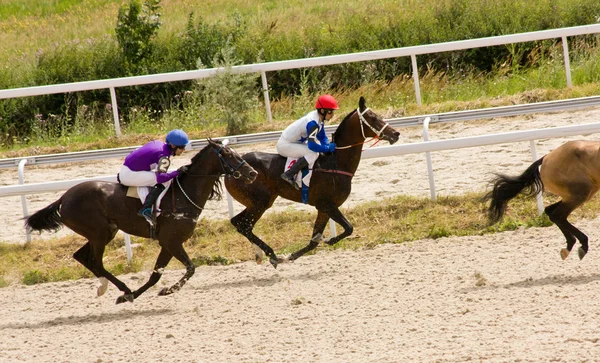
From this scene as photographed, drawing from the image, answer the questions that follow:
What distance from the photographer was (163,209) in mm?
8969

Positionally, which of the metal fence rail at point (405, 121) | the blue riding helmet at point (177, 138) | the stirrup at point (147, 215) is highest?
the blue riding helmet at point (177, 138)

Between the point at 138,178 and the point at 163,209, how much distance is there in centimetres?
39

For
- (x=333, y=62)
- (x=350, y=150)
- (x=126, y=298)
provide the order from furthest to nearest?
(x=333, y=62) < (x=350, y=150) < (x=126, y=298)

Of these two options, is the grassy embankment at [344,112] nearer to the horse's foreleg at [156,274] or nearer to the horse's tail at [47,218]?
the horse's tail at [47,218]

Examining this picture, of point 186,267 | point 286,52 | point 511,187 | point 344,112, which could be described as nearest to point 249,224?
point 186,267

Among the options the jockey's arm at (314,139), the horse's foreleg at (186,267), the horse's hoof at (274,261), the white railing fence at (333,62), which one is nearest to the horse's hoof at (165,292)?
the horse's foreleg at (186,267)

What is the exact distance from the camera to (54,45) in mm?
21188

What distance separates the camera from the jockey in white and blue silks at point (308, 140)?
9.70m

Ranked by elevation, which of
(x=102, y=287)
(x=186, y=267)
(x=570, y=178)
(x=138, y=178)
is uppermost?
(x=138, y=178)

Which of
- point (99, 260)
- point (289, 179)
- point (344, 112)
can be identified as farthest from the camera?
point (344, 112)

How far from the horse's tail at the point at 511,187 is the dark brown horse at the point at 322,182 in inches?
47.8

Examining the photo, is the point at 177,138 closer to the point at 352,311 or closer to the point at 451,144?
the point at 352,311

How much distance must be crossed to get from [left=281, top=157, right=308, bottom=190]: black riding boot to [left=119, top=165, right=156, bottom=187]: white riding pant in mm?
1444

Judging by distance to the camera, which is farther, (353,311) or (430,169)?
(430,169)
